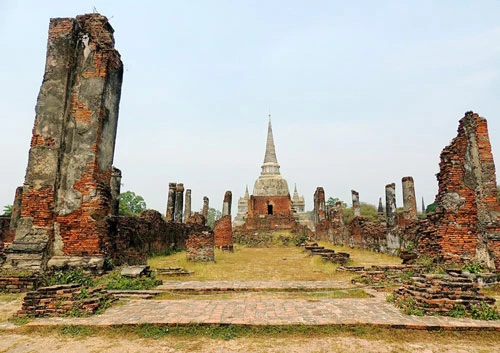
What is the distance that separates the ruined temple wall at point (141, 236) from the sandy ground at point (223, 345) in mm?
4189

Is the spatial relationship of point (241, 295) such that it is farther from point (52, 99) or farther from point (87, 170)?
point (52, 99)

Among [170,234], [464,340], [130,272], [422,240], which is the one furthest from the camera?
[170,234]

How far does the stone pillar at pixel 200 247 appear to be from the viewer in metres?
12.4

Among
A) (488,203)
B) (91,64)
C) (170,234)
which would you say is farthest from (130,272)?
(170,234)

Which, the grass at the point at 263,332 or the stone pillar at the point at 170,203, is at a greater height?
the stone pillar at the point at 170,203

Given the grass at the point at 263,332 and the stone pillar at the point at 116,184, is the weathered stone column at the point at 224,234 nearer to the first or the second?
the stone pillar at the point at 116,184

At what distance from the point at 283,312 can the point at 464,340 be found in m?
2.36

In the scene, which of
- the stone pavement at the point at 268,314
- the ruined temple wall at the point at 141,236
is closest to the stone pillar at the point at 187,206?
the ruined temple wall at the point at 141,236

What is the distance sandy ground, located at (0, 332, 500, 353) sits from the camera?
3.67m

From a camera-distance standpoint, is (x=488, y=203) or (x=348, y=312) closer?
(x=348, y=312)

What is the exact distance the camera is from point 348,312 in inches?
192

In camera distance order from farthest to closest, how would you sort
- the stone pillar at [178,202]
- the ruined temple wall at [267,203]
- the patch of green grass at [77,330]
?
the ruined temple wall at [267,203], the stone pillar at [178,202], the patch of green grass at [77,330]

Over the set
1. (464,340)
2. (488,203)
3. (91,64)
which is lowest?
(464,340)

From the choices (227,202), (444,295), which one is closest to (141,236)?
(444,295)
